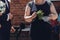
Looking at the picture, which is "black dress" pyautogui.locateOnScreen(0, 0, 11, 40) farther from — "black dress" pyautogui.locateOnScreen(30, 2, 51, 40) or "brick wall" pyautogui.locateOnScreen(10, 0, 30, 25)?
"brick wall" pyautogui.locateOnScreen(10, 0, 30, 25)

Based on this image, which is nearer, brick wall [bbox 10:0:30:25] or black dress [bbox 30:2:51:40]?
black dress [bbox 30:2:51:40]

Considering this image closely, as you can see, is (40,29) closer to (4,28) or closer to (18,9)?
(4,28)

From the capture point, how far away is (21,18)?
371 centimetres

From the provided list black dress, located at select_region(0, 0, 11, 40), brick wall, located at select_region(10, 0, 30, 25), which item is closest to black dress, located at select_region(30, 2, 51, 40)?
black dress, located at select_region(0, 0, 11, 40)

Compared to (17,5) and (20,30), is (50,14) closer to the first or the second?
(20,30)

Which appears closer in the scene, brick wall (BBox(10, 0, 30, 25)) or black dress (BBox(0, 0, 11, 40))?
black dress (BBox(0, 0, 11, 40))

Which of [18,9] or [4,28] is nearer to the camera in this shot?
[4,28]

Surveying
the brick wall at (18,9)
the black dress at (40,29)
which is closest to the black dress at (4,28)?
the black dress at (40,29)

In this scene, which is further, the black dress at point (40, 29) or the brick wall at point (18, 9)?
the brick wall at point (18, 9)

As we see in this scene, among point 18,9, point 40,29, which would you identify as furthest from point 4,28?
point 18,9

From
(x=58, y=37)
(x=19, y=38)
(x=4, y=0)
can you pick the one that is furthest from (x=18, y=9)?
(x=4, y=0)

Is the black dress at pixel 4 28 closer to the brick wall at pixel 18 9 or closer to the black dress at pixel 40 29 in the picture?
the black dress at pixel 40 29

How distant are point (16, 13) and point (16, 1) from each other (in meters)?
0.22

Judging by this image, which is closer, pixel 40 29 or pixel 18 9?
pixel 40 29
